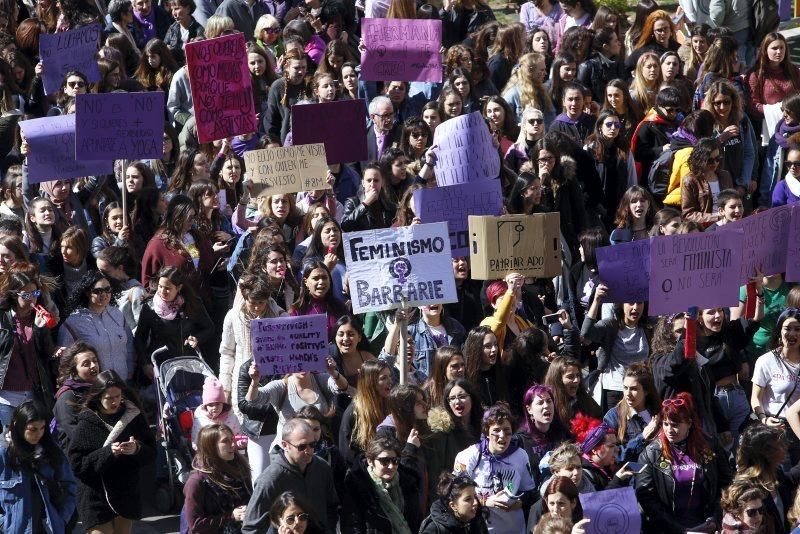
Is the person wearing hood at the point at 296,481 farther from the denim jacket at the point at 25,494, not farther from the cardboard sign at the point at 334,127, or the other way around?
the cardboard sign at the point at 334,127

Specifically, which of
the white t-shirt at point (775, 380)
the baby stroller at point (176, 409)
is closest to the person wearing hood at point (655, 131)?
the white t-shirt at point (775, 380)

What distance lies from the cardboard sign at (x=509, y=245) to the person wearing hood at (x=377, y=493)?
2.15m

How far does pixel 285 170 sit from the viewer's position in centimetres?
1395

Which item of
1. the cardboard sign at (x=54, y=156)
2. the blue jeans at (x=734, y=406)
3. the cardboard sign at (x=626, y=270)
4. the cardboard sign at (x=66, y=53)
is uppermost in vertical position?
the cardboard sign at (x=66, y=53)

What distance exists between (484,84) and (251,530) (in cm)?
732

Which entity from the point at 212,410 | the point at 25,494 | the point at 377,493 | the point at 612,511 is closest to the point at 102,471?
the point at 25,494

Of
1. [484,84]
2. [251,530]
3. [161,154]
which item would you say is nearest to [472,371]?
[251,530]

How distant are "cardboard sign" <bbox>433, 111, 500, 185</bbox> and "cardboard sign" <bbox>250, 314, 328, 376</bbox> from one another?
2.96 meters

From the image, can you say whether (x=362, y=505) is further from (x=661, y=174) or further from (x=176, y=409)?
(x=661, y=174)

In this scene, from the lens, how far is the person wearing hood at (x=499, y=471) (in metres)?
10.8

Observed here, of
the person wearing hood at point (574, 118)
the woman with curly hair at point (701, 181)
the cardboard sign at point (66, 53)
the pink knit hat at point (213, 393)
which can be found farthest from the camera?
the cardboard sign at point (66, 53)

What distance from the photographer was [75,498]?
1111cm

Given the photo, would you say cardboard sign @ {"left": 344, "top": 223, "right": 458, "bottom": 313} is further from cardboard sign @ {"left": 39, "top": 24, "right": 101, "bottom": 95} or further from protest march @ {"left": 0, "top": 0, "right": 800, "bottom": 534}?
cardboard sign @ {"left": 39, "top": 24, "right": 101, "bottom": 95}

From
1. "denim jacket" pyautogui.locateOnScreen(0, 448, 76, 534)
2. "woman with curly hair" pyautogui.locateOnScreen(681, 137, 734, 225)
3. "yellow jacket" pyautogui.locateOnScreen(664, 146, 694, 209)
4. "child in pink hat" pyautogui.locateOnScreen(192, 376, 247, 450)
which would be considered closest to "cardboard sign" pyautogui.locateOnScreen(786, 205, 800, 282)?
"woman with curly hair" pyautogui.locateOnScreen(681, 137, 734, 225)
